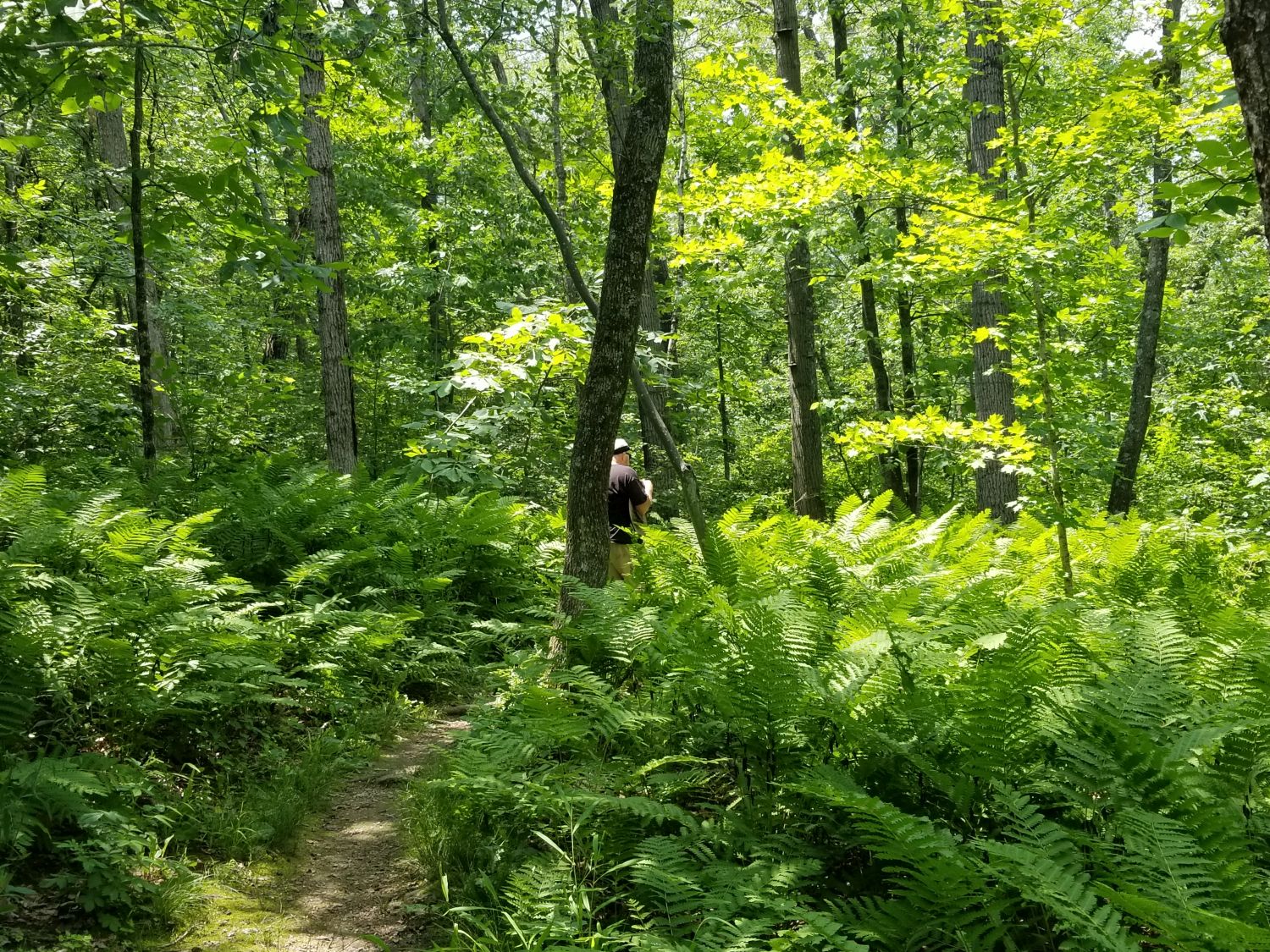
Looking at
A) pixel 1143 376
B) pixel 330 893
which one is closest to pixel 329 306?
pixel 330 893

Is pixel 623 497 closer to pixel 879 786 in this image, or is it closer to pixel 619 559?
pixel 619 559

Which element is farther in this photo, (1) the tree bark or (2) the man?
(2) the man

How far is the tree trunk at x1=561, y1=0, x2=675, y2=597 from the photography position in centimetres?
505

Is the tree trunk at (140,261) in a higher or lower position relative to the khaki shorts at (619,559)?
higher

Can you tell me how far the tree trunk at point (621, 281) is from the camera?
5.05 metres

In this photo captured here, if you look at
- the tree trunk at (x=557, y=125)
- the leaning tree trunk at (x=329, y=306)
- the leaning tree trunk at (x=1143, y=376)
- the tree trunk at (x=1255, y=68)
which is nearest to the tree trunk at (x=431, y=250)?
the leaning tree trunk at (x=329, y=306)

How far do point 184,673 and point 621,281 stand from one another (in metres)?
3.43

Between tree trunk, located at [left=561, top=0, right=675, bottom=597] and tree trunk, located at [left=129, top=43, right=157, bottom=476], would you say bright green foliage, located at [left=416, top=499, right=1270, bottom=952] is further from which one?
tree trunk, located at [left=129, top=43, right=157, bottom=476]

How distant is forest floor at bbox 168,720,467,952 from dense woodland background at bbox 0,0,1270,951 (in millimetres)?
137

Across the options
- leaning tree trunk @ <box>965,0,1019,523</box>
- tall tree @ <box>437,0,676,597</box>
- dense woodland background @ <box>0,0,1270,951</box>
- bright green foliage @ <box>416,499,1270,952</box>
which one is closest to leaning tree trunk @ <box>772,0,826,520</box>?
dense woodland background @ <box>0,0,1270,951</box>

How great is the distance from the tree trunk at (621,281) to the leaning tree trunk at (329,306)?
17.2 feet

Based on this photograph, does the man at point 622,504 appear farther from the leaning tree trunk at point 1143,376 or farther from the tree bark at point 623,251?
the leaning tree trunk at point 1143,376

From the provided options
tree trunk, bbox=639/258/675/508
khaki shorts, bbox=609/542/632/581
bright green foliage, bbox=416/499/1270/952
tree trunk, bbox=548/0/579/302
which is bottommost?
bright green foliage, bbox=416/499/1270/952

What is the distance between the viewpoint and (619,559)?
7793 mm
